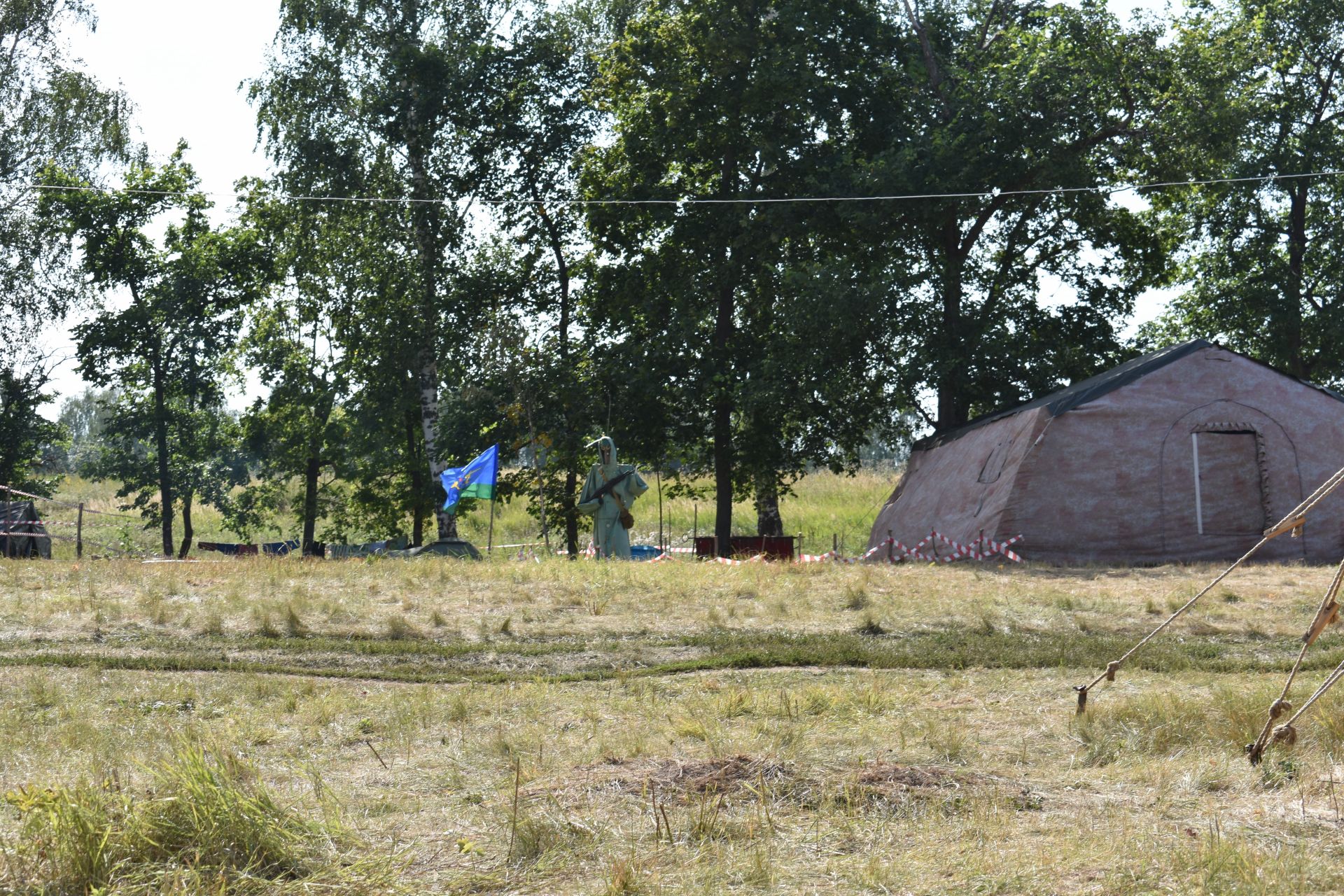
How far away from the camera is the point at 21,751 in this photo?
6266mm

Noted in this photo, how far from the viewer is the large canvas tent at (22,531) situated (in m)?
22.2

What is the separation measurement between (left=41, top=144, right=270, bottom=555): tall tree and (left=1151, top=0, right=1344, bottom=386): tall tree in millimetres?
25143

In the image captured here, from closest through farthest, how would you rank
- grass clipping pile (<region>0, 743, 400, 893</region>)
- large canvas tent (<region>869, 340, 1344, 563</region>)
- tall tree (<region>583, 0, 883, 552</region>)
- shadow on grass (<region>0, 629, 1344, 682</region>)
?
grass clipping pile (<region>0, 743, 400, 893</region>), shadow on grass (<region>0, 629, 1344, 682</region>), large canvas tent (<region>869, 340, 1344, 563</region>), tall tree (<region>583, 0, 883, 552</region>)

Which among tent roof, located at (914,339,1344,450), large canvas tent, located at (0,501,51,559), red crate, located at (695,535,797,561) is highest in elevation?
tent roof, located at (914,339,1344,450)

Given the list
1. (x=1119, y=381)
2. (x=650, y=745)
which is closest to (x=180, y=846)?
(x=650, y=745)

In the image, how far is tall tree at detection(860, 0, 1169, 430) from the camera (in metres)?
23.7

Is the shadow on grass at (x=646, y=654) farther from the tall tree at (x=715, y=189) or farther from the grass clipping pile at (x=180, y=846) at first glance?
the tall tree at (x=715, y=189)

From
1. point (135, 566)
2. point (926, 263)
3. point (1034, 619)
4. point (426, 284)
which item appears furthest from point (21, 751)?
point (426, 284)

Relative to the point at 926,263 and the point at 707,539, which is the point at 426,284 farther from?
the point at 926,263

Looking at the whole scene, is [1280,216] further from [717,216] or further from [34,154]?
[34,154]

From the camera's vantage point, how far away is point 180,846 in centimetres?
454

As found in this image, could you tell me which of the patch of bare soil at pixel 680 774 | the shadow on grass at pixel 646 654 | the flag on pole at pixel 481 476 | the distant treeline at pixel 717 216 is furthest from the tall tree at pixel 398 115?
the patch of bare soil at pixel 680 774

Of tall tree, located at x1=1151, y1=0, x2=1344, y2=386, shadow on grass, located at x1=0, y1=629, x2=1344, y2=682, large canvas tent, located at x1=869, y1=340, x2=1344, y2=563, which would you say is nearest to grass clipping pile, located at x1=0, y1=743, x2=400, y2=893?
shadow on grass, located at x1=0, y1=629, x2=1344, y2=682

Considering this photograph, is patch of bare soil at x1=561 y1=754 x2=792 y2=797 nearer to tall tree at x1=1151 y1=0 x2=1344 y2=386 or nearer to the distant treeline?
the distant treeline
